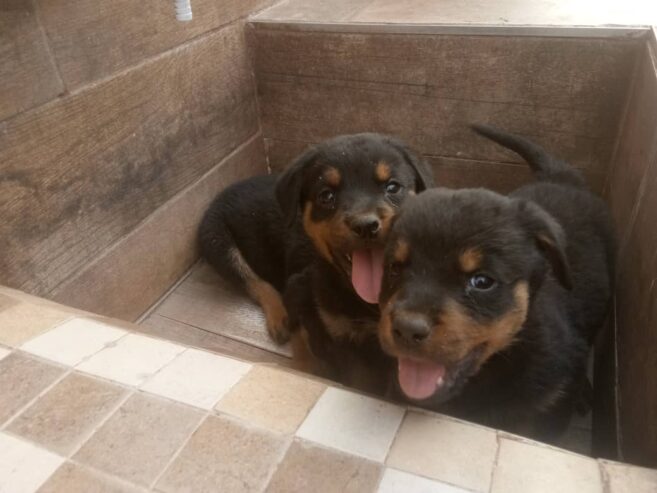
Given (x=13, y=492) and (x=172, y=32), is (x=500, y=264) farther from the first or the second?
(x=172, y=32)

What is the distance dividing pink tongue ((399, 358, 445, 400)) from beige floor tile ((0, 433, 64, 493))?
3.04ft

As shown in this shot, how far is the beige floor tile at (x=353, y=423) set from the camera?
4.28 feet

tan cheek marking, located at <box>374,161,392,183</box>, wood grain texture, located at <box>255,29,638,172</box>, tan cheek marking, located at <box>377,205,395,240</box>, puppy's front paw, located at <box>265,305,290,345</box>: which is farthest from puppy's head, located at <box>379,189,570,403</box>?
wood grain texture, located at <box>255,29,638,172</box>

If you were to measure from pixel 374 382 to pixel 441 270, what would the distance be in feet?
2.54

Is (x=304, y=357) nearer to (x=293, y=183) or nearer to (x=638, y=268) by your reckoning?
(x=293, y=183)

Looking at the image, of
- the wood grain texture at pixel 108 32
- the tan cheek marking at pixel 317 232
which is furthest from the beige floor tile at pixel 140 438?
the wood grain texture at pixel 108 32

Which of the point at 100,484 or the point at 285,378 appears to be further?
the point at 285,378

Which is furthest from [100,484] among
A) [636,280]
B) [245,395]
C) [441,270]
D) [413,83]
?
[413,83]

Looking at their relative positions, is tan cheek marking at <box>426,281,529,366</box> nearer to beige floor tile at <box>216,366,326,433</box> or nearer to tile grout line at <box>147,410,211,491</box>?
beige floor tile at <box>216,366,326,433</box>

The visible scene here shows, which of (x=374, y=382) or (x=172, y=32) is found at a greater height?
(x=172, y=32)

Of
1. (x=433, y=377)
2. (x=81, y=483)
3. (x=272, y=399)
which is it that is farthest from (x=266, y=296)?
(x=81, y=483)

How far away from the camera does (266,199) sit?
3.04m

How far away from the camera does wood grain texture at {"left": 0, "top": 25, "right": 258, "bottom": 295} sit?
2133 mm

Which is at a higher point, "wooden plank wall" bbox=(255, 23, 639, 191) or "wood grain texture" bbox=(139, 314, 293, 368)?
"wooden plank wall" bbox=(255, 23, 639, 191)
